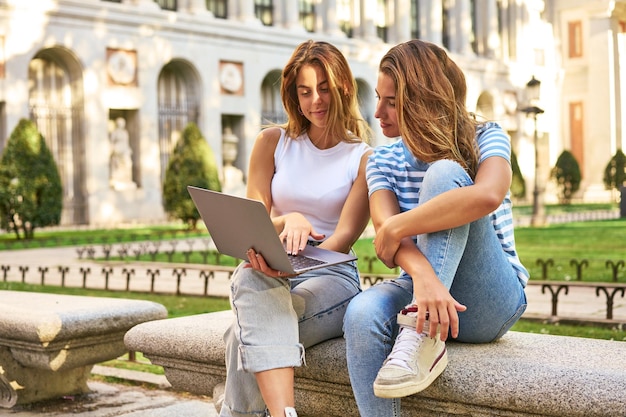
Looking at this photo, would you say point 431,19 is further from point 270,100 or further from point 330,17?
point 270,100

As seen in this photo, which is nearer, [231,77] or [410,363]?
[410,363]

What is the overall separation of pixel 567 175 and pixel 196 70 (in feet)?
52.1

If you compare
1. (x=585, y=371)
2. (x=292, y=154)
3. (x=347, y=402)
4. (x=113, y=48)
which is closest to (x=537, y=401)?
(x=585, y=371)

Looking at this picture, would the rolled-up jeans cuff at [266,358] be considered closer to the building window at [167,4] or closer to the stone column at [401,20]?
the building window at [167,4]

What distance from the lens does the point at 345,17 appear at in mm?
35406

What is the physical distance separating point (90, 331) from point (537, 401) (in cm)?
275

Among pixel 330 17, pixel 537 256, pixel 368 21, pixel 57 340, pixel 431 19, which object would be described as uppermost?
pixel 431 19

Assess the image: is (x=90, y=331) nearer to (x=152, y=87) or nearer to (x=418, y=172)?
(x=418, y=172)

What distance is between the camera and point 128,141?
27.2 m

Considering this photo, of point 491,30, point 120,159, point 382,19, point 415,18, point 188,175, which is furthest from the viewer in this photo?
point 491,30

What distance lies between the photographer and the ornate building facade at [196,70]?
82.2 feet

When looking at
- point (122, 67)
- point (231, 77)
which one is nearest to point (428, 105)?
point (122, 67)

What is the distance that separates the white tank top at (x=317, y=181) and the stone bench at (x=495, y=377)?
0.66m

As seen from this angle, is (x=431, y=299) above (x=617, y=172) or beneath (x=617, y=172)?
beneath
